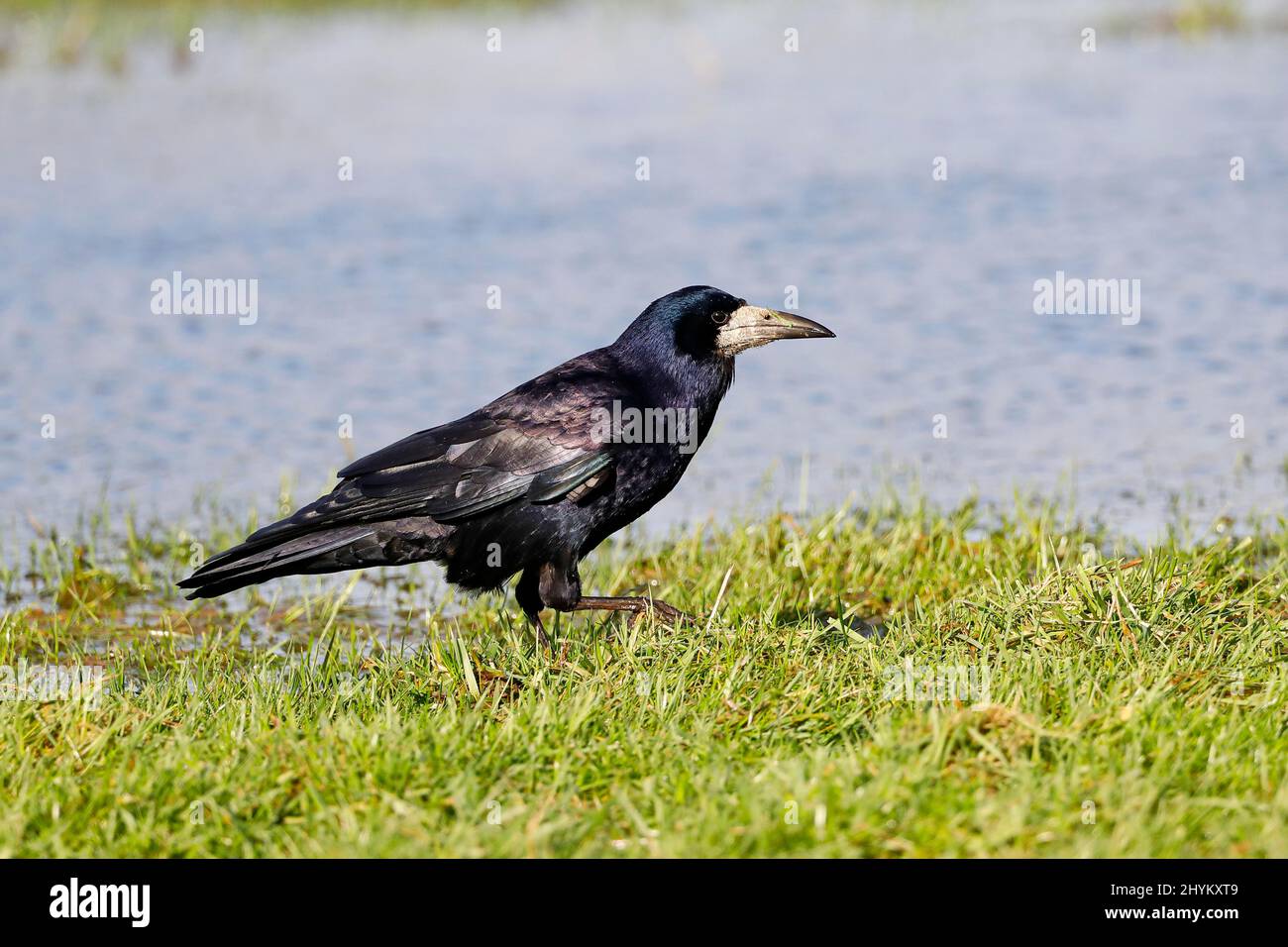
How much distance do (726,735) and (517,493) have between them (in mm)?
1460

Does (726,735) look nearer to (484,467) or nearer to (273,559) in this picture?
(484,467)

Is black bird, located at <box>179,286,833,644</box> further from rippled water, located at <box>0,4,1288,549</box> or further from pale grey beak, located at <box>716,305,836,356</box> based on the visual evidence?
rippled water, located at <box>0,4,1288,549</box>

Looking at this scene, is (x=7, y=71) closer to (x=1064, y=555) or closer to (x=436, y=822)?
(x=1064, y=555)

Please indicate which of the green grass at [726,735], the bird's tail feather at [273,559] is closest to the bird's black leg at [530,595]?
the green grass at [726,735]

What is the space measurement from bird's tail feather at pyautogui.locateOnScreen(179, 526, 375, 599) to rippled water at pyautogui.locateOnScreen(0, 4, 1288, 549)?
261 cm

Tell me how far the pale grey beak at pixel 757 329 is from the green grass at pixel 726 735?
92cm

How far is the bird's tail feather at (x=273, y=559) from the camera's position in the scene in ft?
19.5

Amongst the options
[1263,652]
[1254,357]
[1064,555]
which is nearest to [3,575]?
[1064,555]

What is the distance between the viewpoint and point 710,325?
630 cm

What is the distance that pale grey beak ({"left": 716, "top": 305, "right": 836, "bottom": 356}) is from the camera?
6.34 m

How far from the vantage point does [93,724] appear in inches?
195

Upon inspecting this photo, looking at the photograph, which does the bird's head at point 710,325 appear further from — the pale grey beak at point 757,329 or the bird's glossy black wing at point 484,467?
the bird's glossy black wing at point 484,467

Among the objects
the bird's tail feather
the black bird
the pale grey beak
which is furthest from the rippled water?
the bird's tail feather

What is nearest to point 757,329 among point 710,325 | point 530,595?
Answer: point 710,325
